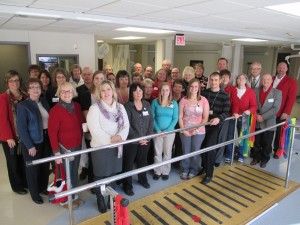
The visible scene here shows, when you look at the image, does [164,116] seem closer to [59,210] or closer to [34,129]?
[34,129]

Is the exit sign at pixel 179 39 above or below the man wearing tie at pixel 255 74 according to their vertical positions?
above

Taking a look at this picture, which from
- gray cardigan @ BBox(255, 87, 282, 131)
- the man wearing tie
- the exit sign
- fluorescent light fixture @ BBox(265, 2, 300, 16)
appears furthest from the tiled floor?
the exit sign

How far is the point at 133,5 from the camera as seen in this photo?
A: 2.66 meters

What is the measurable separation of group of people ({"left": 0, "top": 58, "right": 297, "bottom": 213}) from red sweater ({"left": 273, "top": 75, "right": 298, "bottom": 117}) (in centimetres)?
1

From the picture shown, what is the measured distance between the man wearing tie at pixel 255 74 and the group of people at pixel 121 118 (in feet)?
0.05

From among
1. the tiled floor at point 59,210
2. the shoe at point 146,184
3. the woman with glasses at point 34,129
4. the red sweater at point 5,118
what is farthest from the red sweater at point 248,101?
the red sweater at point 5,118

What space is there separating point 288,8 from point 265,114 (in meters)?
1.67

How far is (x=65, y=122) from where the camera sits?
2.67 metres

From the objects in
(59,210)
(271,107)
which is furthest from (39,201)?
(271,107)

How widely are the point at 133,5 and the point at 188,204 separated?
233 cm

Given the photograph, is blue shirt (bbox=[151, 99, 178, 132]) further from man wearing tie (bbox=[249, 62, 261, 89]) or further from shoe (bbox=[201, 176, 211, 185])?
man wearing tie (bbox=[249, 62, 261, 89])

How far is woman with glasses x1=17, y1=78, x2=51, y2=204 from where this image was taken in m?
2.68

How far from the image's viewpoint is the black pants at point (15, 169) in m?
3.03

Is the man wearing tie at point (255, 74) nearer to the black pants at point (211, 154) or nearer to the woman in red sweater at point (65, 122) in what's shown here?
the black pants at point (211, 154)
